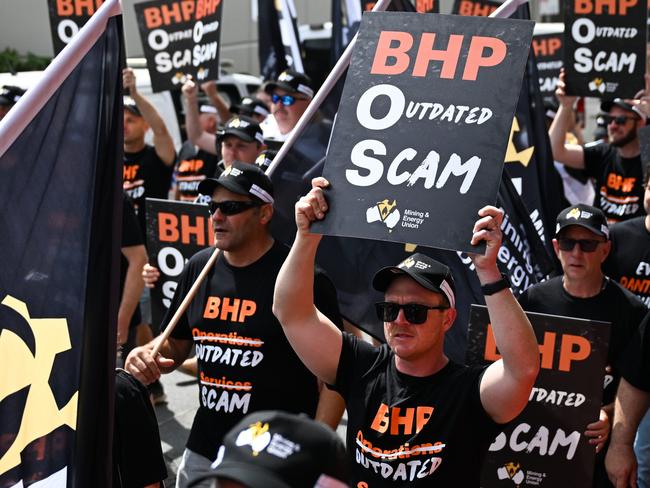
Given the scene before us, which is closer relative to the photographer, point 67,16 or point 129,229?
point 129,229

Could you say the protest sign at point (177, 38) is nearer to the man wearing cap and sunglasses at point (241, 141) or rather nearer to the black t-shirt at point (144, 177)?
the black t-shirt at point (144, 177)

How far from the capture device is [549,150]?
570 cm

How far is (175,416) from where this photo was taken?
746 centimetres

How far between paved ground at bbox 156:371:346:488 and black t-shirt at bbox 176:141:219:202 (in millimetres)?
1632

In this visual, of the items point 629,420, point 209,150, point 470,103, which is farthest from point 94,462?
point 209,150

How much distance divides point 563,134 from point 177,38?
3.39 meters

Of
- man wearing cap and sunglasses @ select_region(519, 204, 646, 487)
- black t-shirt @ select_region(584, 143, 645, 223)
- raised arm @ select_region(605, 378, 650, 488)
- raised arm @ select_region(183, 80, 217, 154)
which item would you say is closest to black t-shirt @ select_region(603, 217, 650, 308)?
man wearing cap and sunglasses @ select_region(519, 204, 646, 487)

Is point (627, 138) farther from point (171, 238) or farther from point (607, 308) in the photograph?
point (171, 238)

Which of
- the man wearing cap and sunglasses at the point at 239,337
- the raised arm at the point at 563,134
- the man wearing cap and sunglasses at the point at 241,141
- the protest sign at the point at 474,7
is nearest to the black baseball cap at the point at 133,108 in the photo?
the man wearing cap and sunglasses at the point at 241,141

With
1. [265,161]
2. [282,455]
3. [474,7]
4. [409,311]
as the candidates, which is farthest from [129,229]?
[282,455]

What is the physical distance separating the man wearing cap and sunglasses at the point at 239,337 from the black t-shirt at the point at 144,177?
11.9 ft

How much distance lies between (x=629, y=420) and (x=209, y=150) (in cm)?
538

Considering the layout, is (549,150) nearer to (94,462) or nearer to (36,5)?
(94,462)

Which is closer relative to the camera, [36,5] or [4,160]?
[4,160]
